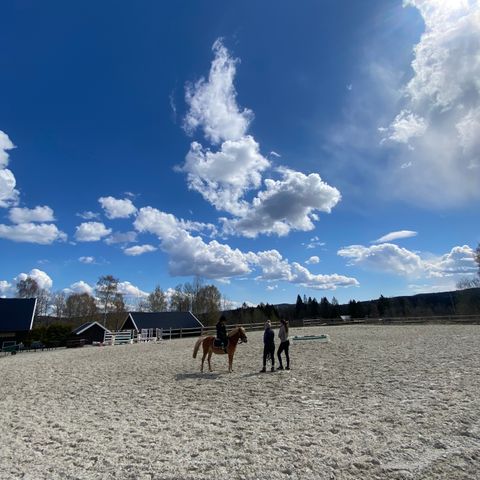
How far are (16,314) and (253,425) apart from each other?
124 feet

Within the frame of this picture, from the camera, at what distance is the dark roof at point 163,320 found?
43.8 meters

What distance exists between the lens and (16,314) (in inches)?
1414

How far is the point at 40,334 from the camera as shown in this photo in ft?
111

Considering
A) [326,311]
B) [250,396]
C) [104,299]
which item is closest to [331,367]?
[250,396]

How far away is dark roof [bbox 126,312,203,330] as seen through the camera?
43.8m

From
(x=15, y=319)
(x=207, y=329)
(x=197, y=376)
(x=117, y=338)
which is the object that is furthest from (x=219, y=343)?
(x=15, y=319)

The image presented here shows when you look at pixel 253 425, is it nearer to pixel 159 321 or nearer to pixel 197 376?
pixel 197 376

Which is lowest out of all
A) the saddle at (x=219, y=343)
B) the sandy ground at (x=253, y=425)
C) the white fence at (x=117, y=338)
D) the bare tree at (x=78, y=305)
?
the sandy ground at (x=253, y=425)

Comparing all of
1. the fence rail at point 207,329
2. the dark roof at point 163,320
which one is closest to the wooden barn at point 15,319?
the fence rail at point 207,329

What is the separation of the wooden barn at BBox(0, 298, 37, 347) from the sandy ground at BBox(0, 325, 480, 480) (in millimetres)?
27525

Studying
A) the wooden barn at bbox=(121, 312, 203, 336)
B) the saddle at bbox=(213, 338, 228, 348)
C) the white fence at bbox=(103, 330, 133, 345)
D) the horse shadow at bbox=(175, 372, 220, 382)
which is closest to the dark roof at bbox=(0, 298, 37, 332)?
the white fence at bbox=(103, 330, 133, 345)

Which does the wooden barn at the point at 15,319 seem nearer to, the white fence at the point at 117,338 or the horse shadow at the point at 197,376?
the white fence at the point at 117,338

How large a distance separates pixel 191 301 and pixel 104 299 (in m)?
20.4

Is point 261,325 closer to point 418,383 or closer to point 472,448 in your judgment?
point 418,383
